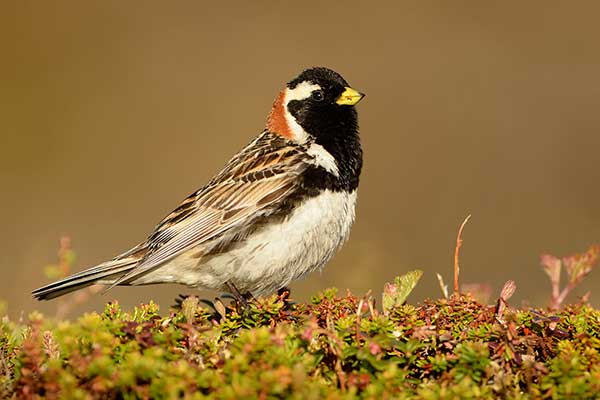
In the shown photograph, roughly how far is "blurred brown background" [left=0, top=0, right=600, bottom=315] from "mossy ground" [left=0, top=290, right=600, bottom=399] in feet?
12.0

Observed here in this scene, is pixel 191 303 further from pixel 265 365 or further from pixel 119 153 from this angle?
pixel 119 153

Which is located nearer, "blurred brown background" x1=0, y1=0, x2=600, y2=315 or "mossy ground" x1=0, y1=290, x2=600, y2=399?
"mossy ground" x1=0, y1=290, x2=600, y2=399

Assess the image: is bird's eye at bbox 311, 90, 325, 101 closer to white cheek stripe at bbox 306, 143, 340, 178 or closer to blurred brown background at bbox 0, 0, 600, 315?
white cheek stripe at bbox 306, 143, 340, 178

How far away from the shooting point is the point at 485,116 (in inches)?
624

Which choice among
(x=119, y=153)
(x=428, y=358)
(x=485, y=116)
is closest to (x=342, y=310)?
(x=428, y=358)

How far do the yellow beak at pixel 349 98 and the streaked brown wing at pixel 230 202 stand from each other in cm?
52

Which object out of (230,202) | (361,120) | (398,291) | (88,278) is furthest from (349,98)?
(361,120)

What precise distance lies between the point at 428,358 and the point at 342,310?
65 centimetres

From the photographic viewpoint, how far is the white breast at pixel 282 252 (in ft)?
19.4

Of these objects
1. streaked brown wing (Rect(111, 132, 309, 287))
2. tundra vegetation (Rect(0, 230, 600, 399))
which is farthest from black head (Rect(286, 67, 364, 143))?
tundra vegetation (Rect(0, 230, 600, 399))

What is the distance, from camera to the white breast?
233 inches

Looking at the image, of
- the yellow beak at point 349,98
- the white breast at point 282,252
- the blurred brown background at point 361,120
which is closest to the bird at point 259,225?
the white breast at point 282,252

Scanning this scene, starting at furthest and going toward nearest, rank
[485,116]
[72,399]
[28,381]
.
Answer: [485,116]
[28,381]
[72,399]

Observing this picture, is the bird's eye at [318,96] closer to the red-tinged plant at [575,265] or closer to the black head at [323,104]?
the black head at [323,104]
